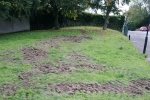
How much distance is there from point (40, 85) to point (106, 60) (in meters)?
3.58

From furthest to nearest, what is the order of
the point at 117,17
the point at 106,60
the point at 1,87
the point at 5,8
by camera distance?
the point at 117,17 < the point at 5,8 < the point at 106,60 < the point at 1,87

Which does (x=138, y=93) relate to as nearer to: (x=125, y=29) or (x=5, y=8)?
(x=5, y=8)

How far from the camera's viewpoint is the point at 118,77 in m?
5.96

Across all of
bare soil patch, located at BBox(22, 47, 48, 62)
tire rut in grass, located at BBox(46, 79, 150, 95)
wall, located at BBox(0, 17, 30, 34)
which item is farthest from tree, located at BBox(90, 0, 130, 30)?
tire rut in grass, located at BBox(46, 79, 150, 95)

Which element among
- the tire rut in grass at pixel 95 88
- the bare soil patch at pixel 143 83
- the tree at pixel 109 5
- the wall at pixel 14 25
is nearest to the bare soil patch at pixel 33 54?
the tire rut in grass at pixel 95 88

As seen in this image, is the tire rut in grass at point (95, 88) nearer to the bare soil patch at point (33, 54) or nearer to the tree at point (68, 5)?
the bare soil patch at point (33, 54)

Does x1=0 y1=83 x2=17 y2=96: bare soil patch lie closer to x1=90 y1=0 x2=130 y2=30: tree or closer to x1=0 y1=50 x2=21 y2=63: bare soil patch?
x1=0 y1=50 x2=21 y2=63: bare soil patch

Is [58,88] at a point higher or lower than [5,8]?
lower

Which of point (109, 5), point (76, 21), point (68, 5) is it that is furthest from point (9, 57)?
point (76, 21)

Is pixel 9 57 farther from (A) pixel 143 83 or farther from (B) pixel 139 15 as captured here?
(B) pixel 139 15

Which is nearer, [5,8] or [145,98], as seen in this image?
[145,98]

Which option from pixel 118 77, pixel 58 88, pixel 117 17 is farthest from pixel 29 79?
pixel 117 17

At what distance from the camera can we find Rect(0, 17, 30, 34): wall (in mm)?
16344

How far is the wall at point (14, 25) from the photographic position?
16.3m
